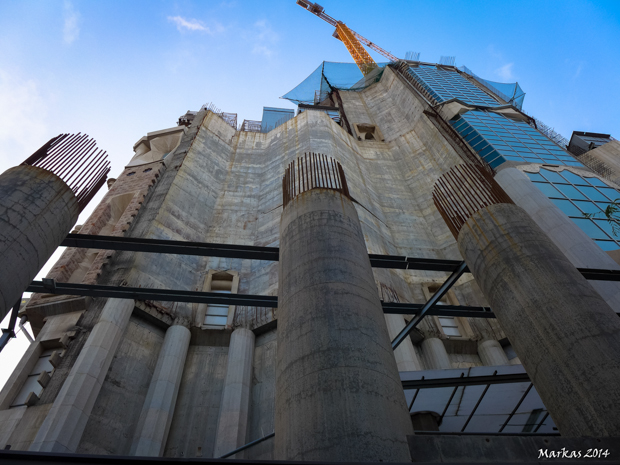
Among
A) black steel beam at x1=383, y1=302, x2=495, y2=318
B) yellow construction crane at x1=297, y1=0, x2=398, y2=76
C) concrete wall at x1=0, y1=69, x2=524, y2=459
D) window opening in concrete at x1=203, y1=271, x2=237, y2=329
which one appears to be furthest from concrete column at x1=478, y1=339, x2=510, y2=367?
yellow construction crane at x1=297, y1=0, x2=398, y2=76

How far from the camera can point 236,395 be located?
12859mm

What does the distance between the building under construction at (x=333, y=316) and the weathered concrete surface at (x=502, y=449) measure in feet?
0.08

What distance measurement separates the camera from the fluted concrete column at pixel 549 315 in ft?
20.8

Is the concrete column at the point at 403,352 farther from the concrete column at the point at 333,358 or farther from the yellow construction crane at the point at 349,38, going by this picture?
the yellow construction crane at the point at 349,38

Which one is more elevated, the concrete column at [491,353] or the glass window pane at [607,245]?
the glass window pane at [607,245]

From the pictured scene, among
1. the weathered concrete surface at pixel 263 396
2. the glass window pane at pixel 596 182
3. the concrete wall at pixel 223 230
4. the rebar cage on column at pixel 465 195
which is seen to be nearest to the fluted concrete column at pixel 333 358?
the rebar cage on column at pixel 465 195

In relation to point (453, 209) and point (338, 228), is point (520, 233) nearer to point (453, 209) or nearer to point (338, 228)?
point (453, 209)

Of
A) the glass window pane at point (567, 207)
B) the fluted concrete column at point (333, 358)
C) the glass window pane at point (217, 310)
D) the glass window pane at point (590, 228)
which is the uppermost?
the glass window pane at point (567, 207)

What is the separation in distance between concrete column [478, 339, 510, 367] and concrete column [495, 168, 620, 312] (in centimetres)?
420

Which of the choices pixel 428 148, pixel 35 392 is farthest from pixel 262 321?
pixel 428 148

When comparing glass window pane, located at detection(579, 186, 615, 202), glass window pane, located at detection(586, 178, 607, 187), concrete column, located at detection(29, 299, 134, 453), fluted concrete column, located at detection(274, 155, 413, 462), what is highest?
glass window pane, located at detection(586, 178, 607, 187)

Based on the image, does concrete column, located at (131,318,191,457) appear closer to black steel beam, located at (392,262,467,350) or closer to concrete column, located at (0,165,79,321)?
concrete column, located at (0,165,79,321)

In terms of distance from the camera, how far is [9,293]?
7109mm

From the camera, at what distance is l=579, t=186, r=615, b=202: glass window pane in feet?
63.8
